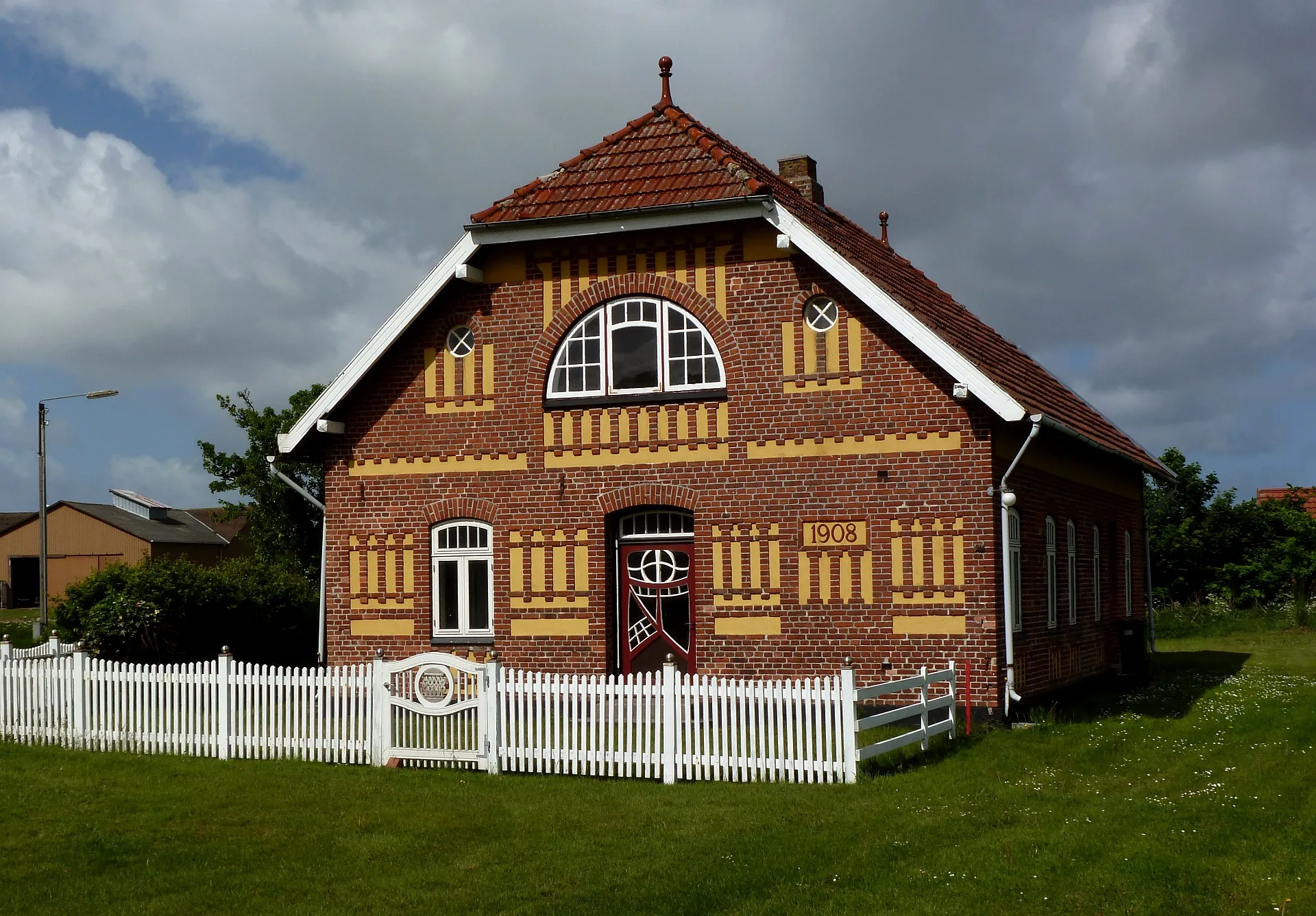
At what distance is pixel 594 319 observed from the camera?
1781cm

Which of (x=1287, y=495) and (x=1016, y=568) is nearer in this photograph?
(x=1016, y=568)

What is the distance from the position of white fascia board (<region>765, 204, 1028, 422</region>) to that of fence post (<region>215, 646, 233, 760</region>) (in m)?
7.76

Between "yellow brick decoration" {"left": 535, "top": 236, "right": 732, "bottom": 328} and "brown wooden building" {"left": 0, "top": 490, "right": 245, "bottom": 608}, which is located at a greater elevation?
"yellow brick decoration" {"left": 535, "top": 236, "right": 732, "bottom": 328}

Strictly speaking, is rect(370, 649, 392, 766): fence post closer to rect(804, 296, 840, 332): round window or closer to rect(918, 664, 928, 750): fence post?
rect(918, 664, 928, 750): fence post

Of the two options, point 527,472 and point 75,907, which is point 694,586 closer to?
point 527,472

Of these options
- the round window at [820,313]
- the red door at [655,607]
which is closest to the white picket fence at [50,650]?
the red door at [655,607]

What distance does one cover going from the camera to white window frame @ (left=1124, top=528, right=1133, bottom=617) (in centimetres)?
2419

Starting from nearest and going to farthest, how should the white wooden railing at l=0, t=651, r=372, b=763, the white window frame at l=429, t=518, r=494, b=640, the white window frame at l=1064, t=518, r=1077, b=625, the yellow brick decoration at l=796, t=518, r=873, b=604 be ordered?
the white wooden railing at l=0, t=651, r=372, b=763, the yellow brick decoration at l=796, t=518, r=873, b=604, the white window frame at l=429, t=518, r=494, b=640, the white window frame at l=1064, t=518, r=1077, b=625

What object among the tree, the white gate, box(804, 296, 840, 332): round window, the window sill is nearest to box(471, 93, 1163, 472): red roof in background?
box(804, 296, 840, 332): round window

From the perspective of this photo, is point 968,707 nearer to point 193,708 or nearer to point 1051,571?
point 1051,571

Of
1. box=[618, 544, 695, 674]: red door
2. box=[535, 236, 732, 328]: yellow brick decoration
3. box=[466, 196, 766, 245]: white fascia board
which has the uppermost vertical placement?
box=[466, 196, 766, 245]: white fascia board

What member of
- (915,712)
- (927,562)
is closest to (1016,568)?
(927,562)

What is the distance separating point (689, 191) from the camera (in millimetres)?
17031

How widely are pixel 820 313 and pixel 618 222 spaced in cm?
266
